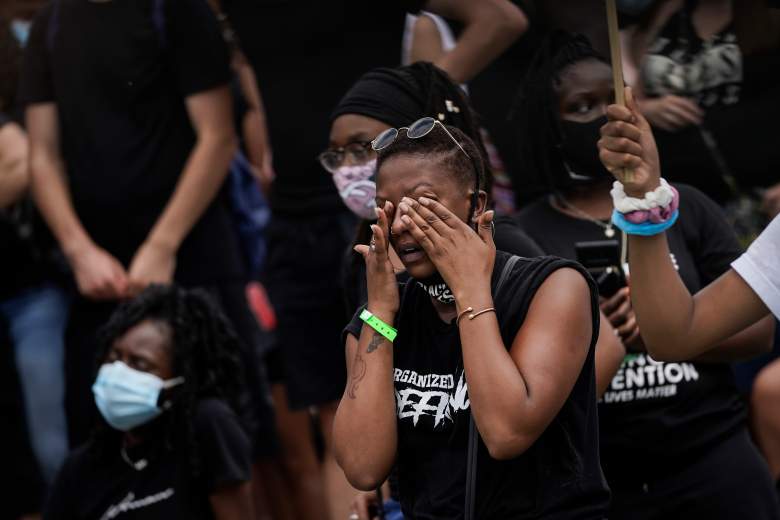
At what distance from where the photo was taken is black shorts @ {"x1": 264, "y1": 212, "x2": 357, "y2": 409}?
4.88 metres

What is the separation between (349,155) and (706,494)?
4.48 ft

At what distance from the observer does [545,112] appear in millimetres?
3512

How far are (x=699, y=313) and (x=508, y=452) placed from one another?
73 cm

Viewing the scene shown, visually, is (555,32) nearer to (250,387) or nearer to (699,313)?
(699,313)

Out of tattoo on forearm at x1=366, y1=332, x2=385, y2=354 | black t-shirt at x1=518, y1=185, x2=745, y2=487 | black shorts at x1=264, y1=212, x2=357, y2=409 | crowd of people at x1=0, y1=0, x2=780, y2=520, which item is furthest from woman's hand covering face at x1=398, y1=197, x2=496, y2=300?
black shorts at x1=264, y1=212, x2=357, y2=409

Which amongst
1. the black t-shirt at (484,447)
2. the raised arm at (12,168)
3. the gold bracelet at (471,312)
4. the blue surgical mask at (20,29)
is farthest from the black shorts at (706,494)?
the blue surgical mask at (20,29)

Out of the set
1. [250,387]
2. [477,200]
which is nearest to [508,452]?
[477,200]

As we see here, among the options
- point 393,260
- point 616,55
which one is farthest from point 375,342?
point 616,55

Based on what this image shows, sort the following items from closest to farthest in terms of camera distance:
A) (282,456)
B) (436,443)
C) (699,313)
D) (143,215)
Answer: (436,443), (699,313), (143,215), (282,456)

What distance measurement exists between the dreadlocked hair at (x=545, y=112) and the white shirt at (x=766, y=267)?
709mm

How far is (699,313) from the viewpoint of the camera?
2980 mm

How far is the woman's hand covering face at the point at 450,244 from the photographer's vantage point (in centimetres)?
258

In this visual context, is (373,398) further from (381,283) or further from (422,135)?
(422,135)

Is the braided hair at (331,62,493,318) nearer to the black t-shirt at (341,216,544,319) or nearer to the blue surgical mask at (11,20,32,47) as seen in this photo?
the black t-shirt at (341,216,544,319)
